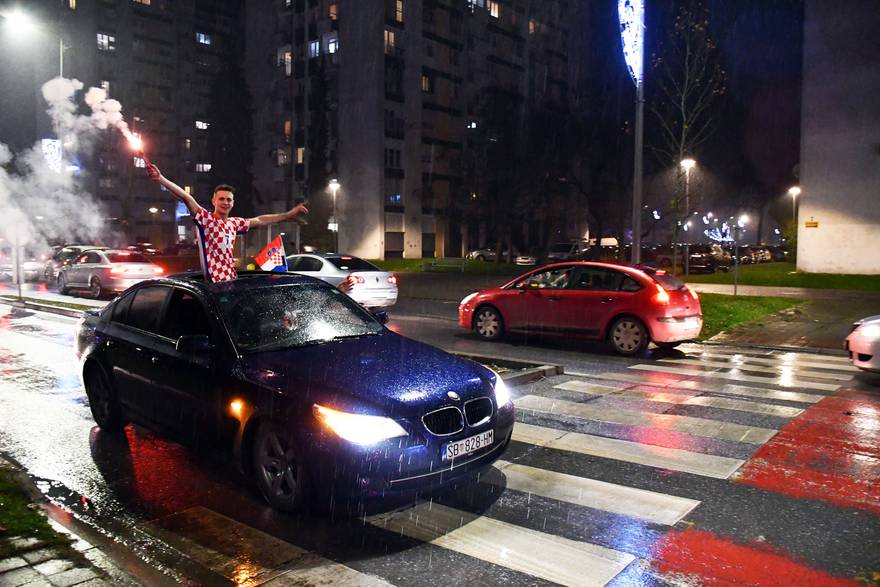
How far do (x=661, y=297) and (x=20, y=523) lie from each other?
30.8 feet

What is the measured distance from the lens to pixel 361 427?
170 inches

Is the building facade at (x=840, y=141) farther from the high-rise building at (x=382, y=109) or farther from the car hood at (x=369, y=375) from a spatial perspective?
the car hood at (x=369, y=375)

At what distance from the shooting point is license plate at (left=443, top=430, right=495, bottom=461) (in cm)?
451

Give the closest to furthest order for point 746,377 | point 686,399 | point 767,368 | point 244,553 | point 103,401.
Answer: point 244,553
point 103,401
point 686,399
point 746,377
point 767,368

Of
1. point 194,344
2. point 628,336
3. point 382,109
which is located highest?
point 382,109

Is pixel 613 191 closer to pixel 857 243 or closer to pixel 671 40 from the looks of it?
pixel 857 243

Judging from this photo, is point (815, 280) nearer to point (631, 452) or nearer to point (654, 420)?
point (654, 420)

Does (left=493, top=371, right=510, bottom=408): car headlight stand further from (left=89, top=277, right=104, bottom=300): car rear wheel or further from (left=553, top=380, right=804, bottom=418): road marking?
(left=89, top=277, right=104, bottom=300): car rear wheel

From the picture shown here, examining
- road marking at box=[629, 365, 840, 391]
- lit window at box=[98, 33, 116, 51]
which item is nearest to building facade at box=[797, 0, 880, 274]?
road marking at box=[629, 365, 840, 391]

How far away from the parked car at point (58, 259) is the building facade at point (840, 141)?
31.1 meters

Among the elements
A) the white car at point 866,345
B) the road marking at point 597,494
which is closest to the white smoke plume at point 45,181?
the road marking at point 597,494

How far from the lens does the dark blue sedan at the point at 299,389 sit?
4.35 meters

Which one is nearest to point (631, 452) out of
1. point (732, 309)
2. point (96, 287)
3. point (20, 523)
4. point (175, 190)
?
point (20, 523)

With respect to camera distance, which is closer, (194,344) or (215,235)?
(194,344)
